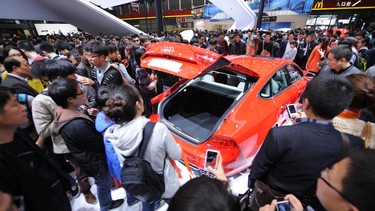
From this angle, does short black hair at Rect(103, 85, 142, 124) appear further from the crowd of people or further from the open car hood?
the open car hood

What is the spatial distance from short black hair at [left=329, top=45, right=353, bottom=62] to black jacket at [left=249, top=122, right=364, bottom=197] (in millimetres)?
2045

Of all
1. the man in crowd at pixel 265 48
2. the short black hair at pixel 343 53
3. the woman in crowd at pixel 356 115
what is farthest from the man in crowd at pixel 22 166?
the man in crowd at pixel 265 48

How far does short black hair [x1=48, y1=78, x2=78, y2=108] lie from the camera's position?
1451 millimetres

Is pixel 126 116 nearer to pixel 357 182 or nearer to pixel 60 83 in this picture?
pixel 60 83

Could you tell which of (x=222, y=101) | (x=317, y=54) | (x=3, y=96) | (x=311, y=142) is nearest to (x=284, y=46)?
(x=317, y=54)

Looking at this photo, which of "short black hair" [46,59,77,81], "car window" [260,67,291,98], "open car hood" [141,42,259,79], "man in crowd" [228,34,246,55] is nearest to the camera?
"open car hood" [141,42,259,79]

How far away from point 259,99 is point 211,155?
3.28ft

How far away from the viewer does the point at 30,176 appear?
3.47 feet

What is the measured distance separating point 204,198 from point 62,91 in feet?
4.80

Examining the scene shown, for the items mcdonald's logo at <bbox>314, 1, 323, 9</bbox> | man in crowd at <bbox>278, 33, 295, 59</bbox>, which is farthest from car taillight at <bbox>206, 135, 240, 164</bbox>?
mcdonald's logo at <bbox>314, 1, 323, 9</bbox>

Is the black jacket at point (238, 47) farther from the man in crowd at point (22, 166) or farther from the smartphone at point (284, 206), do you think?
the man in crowd at point (22, 166)

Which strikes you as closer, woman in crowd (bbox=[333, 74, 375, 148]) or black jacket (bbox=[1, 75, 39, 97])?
woman in crowd (bbox=[333, 74, 375, 148])

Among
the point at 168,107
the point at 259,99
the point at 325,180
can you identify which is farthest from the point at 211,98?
the point at 325,180

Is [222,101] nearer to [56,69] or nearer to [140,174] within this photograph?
[140,174]
